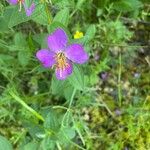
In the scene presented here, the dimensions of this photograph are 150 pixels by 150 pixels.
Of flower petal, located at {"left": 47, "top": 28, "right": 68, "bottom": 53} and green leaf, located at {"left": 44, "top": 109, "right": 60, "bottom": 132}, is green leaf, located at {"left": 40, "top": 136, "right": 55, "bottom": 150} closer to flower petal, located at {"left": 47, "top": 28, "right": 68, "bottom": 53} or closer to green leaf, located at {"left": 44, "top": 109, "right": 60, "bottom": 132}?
green leaf, located at {"left": 44, "top": 109, "right": 60, "bottom": 132}

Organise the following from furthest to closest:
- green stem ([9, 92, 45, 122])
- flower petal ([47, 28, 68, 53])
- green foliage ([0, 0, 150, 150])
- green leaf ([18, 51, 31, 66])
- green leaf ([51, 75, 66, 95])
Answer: green foliage ([0, 0, 150, 150]) < green leaf ([18, 51, 31, 66]) < green stem ([9, 92, 45, 122]) < green leaf ([51, 75, 66, 95]) < flower petal ([47, 28, 68, 53])

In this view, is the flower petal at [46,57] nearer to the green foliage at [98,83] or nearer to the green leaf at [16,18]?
the green leaf at [16,18]

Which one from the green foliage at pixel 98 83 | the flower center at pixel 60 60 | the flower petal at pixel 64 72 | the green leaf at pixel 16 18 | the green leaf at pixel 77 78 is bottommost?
the green foliage at pixel 98 83

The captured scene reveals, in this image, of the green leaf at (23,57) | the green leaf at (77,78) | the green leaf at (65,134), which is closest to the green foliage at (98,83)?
the green leaf at (23,57)

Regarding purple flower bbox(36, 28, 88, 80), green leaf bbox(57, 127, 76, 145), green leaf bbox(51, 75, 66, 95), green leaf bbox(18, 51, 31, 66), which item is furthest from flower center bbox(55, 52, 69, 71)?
green leaf bbox(18, 51, 31, 66)

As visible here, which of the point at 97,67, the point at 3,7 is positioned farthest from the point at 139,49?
the point at 3,7

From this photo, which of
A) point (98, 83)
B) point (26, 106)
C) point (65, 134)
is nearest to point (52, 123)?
point (65, 134)

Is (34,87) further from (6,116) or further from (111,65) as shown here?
(111,65)
